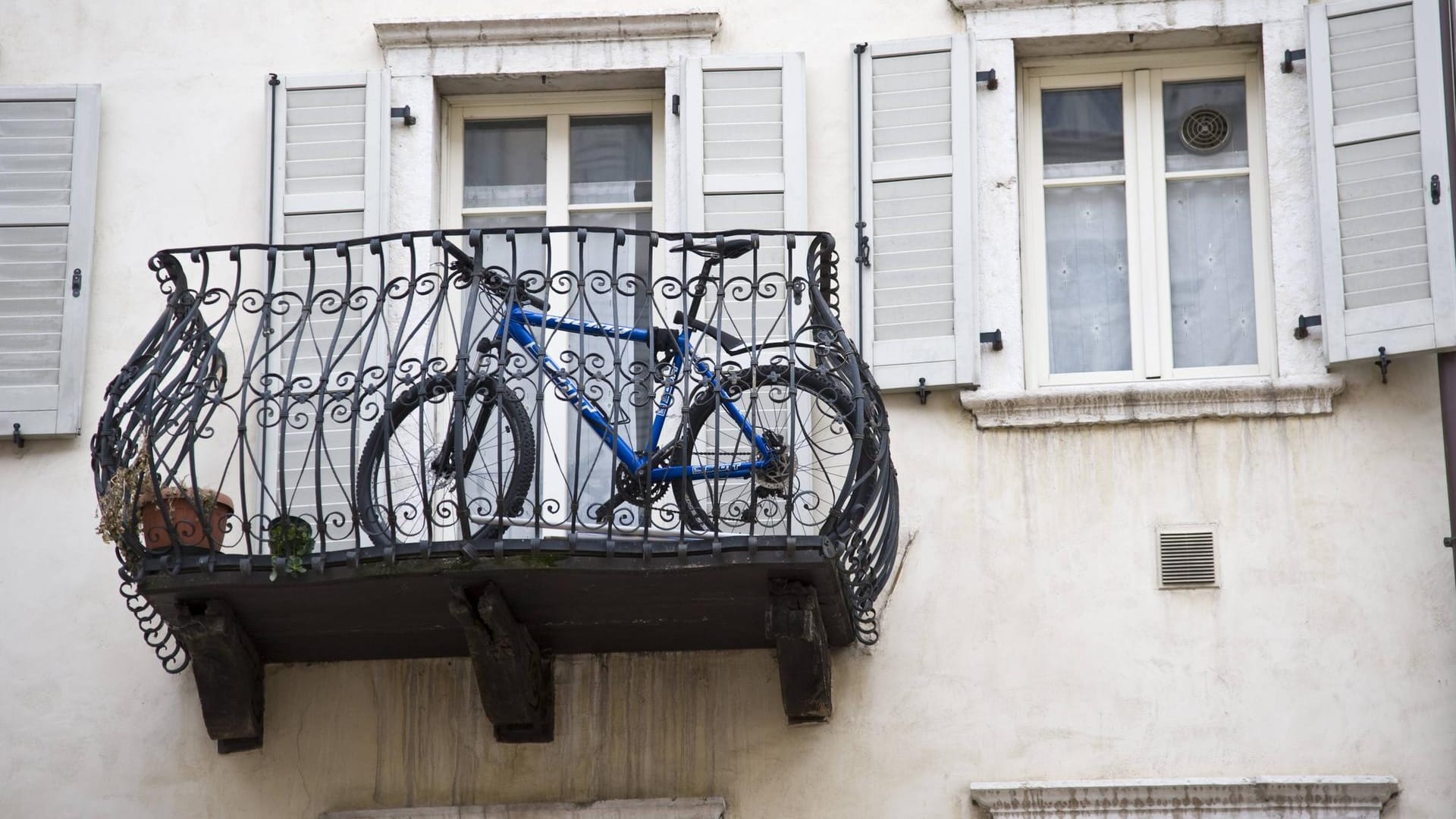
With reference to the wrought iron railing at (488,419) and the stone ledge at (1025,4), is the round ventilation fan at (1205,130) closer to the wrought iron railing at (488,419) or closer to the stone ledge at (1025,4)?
the stone ledge at (1025,4)

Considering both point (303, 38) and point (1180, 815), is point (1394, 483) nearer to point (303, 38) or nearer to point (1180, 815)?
point (1180, 815)

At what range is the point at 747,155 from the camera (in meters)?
9.92

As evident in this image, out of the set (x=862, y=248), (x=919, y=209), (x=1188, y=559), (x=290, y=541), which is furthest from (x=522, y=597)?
(x=1188, y=559)

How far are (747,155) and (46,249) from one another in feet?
9.62

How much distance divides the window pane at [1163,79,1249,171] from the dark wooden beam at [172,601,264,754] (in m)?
4.25

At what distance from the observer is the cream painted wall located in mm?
9023

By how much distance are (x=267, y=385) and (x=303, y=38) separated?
2.23 m

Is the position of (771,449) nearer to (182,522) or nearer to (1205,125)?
(182,522)

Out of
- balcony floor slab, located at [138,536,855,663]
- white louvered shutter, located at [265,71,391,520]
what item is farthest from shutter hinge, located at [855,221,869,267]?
white louvered shutter, located at [265,71,391,520]

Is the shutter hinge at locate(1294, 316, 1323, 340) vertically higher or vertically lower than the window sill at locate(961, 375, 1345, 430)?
higher

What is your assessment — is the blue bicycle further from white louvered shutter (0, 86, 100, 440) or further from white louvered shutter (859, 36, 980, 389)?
white louvered shutter (0, 86, 100, 440)

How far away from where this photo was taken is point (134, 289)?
32.8 ft

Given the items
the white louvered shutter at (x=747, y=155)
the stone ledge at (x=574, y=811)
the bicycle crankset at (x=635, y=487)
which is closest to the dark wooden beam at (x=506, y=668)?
the stone ledge at (x=574, y=811)

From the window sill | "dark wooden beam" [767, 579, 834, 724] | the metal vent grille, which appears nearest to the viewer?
"dark wooden beam" [767, 579, 834, 724]
